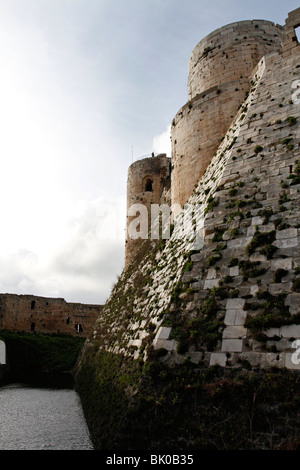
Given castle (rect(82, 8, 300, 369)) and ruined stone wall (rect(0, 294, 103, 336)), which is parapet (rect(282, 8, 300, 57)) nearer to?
castle (rect(82, 8, 300, 369))

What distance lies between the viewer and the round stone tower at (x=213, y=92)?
11.7 meters

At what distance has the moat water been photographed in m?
7.68

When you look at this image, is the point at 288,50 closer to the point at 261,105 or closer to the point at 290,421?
the point at 261,105

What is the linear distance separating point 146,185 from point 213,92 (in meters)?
9.78

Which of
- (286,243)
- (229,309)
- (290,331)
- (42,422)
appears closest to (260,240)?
(286,243)

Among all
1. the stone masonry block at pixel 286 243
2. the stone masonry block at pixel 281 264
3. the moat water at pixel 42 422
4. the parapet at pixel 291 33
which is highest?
the parapet at pixel 291 33

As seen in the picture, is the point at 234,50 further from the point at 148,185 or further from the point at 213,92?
the point at 148,185

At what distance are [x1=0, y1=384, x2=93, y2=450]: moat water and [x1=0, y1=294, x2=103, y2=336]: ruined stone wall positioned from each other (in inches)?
659

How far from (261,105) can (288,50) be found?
A: 1.91 meters

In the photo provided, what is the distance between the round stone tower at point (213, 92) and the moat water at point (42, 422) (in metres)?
7.89

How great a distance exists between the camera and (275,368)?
5020 mm

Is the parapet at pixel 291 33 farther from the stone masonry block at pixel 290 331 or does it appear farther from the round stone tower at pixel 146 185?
the round stone tower at pixel 146 185

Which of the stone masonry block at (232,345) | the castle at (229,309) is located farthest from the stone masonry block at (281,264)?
the stone masonry block at (232,345)

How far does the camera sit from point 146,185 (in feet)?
70.1
